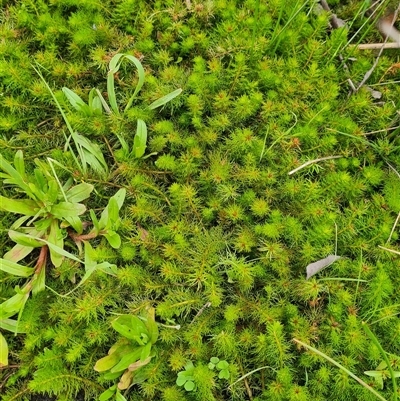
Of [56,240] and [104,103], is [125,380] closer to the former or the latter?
[56,240]

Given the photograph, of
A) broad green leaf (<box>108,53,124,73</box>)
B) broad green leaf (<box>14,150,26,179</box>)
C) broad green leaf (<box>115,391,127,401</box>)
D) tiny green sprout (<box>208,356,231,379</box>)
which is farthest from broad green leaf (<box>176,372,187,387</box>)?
broad green leaf (<box>108,53,124,73</box>)

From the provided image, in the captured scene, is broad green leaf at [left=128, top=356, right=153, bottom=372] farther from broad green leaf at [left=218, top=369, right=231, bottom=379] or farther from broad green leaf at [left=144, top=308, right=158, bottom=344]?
broad green leaf at [left=218, top=369, right=231, bottom=379]

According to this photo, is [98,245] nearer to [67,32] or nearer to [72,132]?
[72,132]

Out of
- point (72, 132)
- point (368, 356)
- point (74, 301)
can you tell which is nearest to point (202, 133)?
point (72, 132)

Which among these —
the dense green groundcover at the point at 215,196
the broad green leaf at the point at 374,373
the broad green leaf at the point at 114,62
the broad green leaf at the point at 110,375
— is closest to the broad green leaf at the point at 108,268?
the dense green groundcover at the point at 215,196

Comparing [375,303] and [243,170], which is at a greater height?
[243,170]

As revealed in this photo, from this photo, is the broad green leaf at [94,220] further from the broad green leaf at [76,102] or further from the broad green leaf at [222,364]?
the broad green leaf at [222,364]
